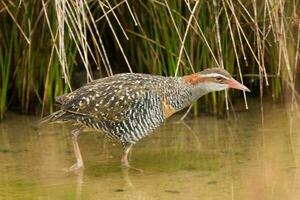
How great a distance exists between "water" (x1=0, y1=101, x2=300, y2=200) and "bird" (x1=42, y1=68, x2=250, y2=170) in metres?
0.28

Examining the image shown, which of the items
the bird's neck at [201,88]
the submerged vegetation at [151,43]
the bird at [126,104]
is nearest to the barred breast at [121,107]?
the bird at [126,104]

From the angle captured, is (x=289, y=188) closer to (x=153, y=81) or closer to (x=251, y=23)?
(x=153, y=81)

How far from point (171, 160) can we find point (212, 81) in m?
0.70

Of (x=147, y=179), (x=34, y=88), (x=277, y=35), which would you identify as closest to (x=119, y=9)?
(x=34, y=88)

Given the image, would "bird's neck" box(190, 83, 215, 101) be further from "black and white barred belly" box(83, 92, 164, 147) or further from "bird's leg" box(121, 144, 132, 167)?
"bird's leg" box(121, 144, 132, 167)

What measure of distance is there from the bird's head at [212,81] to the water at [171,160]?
0.55 meters

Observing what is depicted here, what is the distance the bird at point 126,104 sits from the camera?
5.82m

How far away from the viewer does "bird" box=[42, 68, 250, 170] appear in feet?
19.1

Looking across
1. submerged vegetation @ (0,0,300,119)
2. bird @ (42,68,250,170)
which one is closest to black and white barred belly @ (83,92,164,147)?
bird @ (42,68,250,170)

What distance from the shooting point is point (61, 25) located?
576 centimetres

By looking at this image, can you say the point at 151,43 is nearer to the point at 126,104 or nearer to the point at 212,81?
the point at 212,81

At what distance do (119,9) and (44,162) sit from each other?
66.1 inches

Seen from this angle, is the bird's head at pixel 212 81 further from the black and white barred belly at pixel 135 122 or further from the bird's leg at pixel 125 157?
the bird's leg at pixel 125 157

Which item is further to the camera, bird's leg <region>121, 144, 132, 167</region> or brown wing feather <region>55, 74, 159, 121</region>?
bird's leg <region>121, 144, 132, 167</region>
